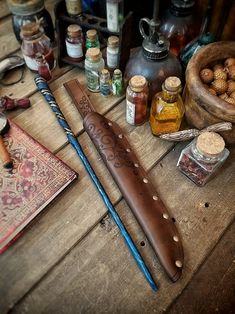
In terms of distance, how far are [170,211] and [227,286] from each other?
6.6 inches

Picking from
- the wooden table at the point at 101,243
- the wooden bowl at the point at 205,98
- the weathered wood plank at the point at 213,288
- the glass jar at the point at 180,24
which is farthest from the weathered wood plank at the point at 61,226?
the glass jar at the point at 180,24

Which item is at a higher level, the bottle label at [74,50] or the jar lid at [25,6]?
the jar lid at [25,6]

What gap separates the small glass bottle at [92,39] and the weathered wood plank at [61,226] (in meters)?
0.26

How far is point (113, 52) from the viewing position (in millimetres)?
750

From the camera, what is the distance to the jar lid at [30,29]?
75cm

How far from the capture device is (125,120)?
0.74 m

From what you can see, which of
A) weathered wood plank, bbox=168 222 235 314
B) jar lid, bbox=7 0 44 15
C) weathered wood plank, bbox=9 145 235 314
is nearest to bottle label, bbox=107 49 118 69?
jar lid, bbox=7 0 44 15

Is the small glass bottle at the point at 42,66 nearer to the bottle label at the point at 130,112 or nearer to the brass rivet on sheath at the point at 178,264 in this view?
the bottle label at the point at 130,112

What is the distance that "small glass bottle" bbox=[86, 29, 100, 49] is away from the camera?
751 mm

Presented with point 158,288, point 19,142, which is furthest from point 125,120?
point 158,288

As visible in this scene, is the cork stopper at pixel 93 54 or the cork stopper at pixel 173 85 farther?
the cork stopper at pixel 93 54

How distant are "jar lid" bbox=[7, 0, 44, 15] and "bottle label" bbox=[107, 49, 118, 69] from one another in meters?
0.23

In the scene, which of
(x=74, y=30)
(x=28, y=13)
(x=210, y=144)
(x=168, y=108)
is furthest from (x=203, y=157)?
(x=28, y=13)

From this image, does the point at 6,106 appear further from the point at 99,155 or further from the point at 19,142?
the point at 99,155
